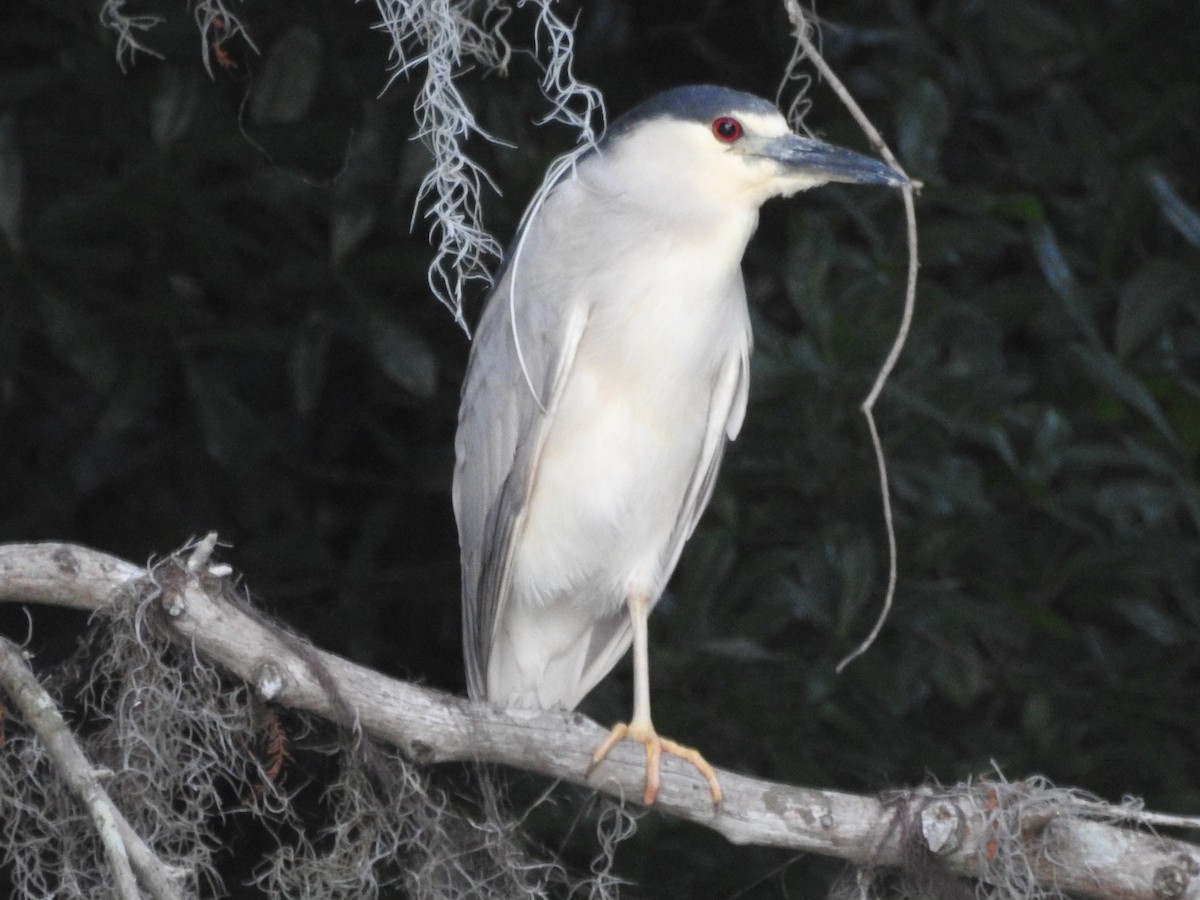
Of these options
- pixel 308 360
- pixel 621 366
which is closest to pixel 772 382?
pixel 621 366

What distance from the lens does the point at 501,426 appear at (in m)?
2.15

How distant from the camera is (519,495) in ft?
6.91

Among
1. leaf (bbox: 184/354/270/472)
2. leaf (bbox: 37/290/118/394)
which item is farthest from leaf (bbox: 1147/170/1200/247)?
leaf (bbox: 37/290/118/394)

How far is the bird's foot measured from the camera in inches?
68.8

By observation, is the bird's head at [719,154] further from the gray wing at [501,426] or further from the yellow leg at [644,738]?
the yellow leg at [644,738]

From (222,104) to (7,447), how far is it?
72cm

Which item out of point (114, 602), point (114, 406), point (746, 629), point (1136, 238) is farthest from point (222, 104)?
point (1136, 238)

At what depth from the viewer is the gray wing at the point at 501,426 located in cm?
207

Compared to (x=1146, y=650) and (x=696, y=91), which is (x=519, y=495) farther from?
(x=1146, y=650)

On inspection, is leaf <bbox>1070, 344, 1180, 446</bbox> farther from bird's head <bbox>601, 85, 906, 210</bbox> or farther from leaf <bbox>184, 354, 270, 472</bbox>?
leaf <bbox>184, 354, 270, 472</bbox>

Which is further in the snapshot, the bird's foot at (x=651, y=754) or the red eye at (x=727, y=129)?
the red eye at (x=727, y=129)

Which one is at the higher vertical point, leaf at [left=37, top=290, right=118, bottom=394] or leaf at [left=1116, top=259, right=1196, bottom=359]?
Answer: leaf at [left=1116, top=259, right=1196, bottom=359]

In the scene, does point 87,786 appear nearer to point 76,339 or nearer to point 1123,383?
point 76,339

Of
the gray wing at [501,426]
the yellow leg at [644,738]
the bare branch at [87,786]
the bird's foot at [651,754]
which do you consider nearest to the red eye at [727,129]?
the gray wing at [501,426]
